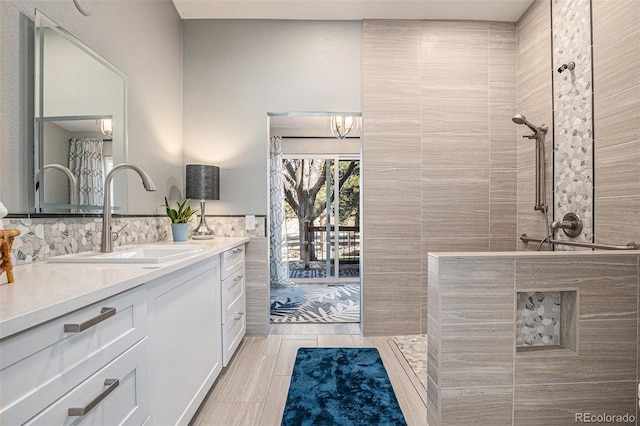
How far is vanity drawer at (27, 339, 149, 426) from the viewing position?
73 centimetres

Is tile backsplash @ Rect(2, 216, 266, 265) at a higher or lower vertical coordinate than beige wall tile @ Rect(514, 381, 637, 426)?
higher

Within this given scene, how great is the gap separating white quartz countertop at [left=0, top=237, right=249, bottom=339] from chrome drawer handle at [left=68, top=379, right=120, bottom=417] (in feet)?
0.80

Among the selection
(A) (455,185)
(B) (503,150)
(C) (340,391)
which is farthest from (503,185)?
(C) (340,391)

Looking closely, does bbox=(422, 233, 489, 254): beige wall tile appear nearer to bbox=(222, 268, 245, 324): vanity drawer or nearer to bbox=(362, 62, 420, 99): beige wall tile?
bbox=(362, 62, 420, 99): beige wall tile

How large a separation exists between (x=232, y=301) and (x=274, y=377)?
59cm

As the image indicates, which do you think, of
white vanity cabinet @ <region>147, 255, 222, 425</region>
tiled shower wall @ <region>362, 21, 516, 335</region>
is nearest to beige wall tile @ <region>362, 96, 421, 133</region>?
tiled shower wall @ <region>362, 21, 516, 335</region>

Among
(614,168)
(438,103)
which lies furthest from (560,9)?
(614,168)

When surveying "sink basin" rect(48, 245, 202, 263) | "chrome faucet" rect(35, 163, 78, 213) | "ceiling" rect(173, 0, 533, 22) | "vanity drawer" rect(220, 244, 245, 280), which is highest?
"ceiling" rect(173, 0, 533, 22)

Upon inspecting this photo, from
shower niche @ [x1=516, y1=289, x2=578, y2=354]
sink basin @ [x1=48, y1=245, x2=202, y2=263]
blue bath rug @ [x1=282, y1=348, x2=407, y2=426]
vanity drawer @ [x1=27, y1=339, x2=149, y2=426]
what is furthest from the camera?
blue bath rug @ [x1=282, y1=348, x2=407, y2=426]

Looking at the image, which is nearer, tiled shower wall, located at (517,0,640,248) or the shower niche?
the shower niche

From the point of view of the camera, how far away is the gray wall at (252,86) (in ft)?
9.55

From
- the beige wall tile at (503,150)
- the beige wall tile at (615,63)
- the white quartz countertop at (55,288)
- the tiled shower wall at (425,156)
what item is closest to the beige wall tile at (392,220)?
the tiled shower wall at (425,156)

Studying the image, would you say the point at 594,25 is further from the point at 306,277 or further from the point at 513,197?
the point at 306,277

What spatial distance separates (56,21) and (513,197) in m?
3.39
